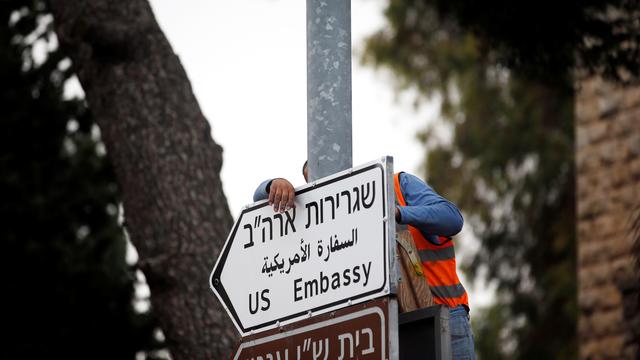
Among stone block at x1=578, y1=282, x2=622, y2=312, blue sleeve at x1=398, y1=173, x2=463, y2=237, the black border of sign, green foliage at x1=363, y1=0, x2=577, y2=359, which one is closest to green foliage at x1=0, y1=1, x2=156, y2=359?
stone block at x1=578, y1=282, x2=622, y2=312

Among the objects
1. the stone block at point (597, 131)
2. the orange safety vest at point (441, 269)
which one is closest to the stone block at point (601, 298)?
the stone block at point (597, 131)

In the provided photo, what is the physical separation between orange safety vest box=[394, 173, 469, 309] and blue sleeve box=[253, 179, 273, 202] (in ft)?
1.79

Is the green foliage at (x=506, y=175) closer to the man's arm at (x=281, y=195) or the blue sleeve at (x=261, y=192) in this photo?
the blue sleeve at (x=261, y=192)

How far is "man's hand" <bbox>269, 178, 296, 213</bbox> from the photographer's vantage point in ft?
16.9

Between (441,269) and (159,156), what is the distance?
8.62 feet

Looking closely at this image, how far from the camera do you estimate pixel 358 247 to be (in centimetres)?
481

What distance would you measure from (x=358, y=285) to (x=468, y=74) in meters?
17.1

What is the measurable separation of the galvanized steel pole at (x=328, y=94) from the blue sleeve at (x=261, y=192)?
191 millimetres

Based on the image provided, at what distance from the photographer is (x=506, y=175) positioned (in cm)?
2095

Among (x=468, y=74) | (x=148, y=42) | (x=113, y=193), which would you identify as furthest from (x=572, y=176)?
(x=148, y=42)

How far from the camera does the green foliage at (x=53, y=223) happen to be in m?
10.9

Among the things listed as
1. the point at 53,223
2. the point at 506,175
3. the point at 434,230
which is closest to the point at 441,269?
the point at 434,230

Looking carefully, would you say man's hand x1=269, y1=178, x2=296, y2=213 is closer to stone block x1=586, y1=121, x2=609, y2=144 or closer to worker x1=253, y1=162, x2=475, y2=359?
worker x1=253, y1=162, x2=475, y2=359

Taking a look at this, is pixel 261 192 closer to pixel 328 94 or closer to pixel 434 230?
pixel 328 94
